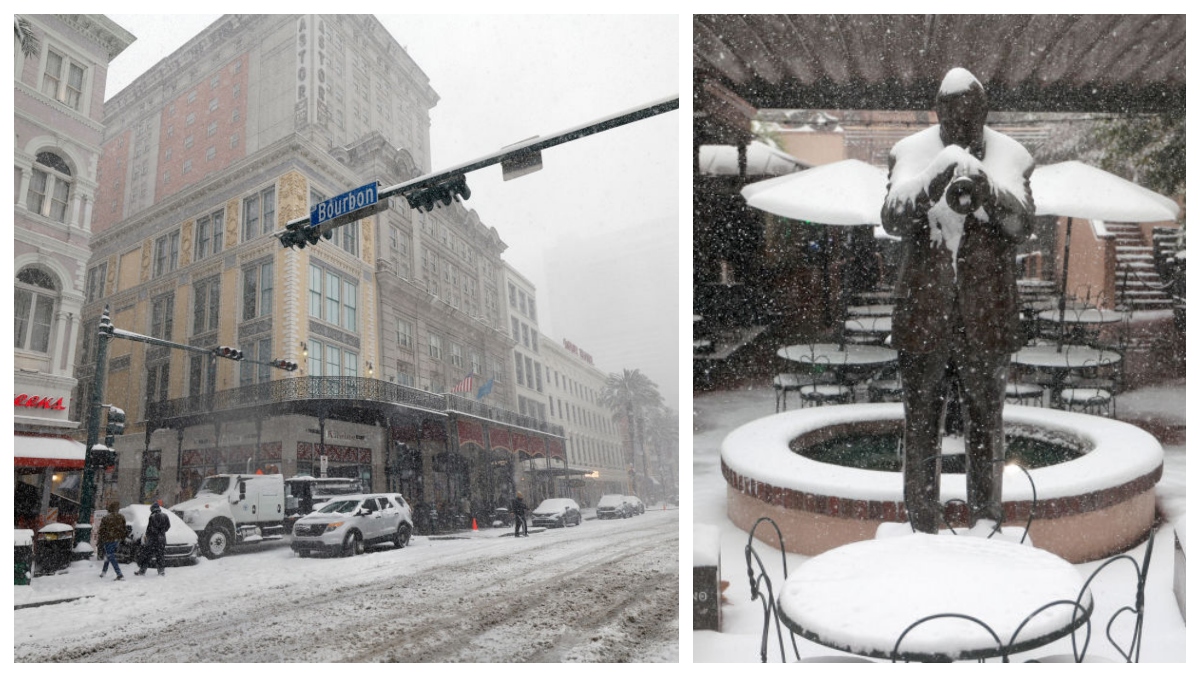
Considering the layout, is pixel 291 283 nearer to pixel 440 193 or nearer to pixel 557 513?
pixel 440 193

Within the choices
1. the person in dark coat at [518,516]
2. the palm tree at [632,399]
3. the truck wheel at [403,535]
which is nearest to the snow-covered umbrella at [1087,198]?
the palm tree at [632,399]

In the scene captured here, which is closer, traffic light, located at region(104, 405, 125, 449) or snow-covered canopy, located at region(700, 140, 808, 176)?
snow-covered canopy, located at region(700, 140, 808, 176)

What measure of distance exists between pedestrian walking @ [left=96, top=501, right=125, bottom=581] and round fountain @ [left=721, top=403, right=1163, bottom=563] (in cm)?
320

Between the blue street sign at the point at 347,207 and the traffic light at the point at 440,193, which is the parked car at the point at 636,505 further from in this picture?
the blue street sign at the point at 347,207

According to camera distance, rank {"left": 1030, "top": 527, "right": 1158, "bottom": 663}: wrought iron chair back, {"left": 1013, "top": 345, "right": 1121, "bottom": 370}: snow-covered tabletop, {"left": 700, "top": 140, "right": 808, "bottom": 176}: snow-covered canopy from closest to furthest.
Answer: {"left": 1030, "top": 527, "right": 1158, "bottom": 663}: wrought iron chair back
{"left": 1013, "top": 345, "right": 1121, "bottom": 370}: snow-covered tabletop
{"left": 700, "top": 140, "right": 808, "bottom": 176}: snow-covered canopy

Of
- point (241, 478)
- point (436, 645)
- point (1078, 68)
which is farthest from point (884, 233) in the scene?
point (241, 478)

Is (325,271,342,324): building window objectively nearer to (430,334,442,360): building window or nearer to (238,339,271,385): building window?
(238,339,271,385): building window

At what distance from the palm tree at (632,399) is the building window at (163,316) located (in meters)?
2.45

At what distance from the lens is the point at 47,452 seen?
4414 millimetres

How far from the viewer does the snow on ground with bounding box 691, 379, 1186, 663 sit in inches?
129

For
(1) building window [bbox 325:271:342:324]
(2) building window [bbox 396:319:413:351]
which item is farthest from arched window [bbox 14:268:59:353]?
(2) building window [bbox 396:319:413:351]

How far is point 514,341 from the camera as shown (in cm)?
456

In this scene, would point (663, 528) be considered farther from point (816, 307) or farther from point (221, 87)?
point (221, 87)

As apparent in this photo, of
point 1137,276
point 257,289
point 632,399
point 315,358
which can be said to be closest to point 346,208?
point 257,289
